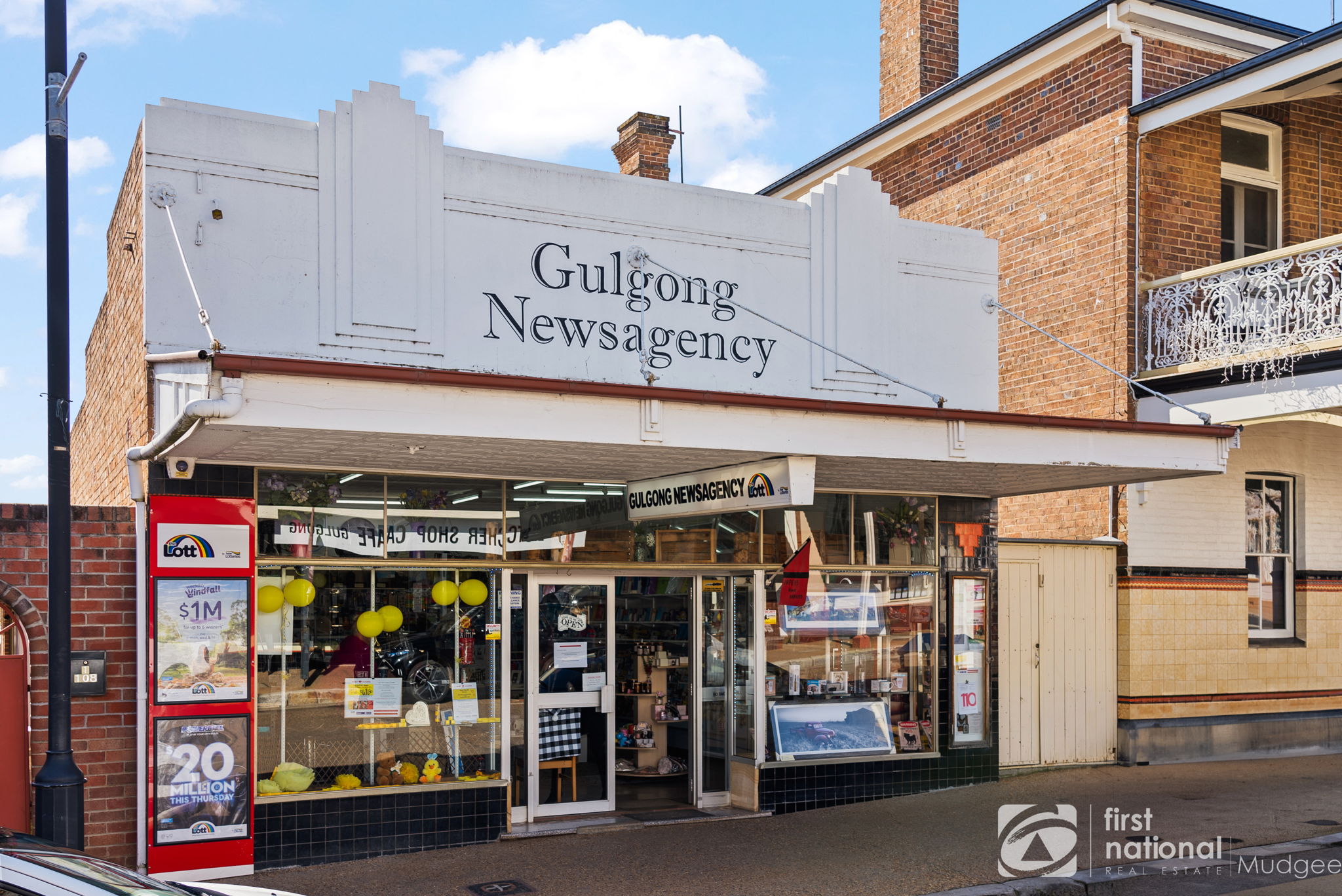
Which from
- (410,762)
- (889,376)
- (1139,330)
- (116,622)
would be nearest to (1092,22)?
(1139,330)

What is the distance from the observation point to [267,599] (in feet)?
29.6

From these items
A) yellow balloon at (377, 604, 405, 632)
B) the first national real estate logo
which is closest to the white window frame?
the first national real estate logo

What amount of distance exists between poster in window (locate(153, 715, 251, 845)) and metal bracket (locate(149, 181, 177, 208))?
369cm

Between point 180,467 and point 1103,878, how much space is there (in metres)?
7.11

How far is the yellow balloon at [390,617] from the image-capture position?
31.3 feet

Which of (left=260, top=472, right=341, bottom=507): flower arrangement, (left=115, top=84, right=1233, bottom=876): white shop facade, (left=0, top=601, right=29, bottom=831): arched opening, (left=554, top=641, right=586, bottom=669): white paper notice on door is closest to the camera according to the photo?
(left=0, top=601, right=29, bottom=831): arched opening

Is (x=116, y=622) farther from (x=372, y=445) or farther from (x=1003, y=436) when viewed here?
(x=1003, y=436)

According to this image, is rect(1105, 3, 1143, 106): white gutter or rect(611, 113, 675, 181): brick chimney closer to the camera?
rect(1105, 3, 1143, 106): white gutter

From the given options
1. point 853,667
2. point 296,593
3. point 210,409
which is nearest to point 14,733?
point 296,593

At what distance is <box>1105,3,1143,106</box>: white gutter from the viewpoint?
1358cm

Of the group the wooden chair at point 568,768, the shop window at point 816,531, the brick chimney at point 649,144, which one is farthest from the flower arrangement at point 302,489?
the brick chimney at point 649,144

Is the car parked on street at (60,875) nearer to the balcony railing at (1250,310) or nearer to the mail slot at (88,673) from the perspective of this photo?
the mail slot at (88,673)

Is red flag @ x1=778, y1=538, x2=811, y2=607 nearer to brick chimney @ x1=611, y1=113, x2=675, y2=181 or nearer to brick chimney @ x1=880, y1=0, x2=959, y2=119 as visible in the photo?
brick chimney @ x1=611, y1=113, x2=675, y2=181

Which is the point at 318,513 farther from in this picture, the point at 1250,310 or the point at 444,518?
the point at 1250,310
